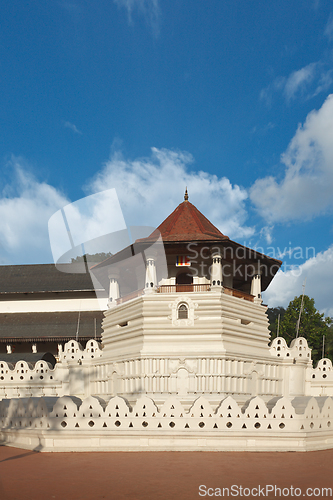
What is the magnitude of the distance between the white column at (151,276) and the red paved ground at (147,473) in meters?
9.02

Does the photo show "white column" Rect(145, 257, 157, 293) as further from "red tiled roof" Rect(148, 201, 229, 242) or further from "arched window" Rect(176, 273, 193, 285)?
"arched window" Rect(176, 273, 193, 285)

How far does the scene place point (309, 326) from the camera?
40.0m

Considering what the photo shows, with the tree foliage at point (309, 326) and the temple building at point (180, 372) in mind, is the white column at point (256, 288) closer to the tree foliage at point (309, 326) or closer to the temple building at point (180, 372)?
the temple building at point (180, 372)

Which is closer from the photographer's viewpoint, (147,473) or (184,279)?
(147,473)

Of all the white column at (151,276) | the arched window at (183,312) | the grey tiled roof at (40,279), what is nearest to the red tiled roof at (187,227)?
the white column at (151,276)

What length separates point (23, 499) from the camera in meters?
8.10

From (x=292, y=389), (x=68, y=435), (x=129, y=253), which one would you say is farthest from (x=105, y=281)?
(x=68, y=435)

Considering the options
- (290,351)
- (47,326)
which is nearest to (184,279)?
(290,351)

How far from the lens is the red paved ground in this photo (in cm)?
856

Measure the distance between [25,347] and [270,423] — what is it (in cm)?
2265

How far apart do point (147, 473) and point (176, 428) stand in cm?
280

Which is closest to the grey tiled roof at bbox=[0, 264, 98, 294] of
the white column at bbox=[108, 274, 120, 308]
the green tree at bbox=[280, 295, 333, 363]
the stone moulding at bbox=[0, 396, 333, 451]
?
the white column at bbox=[108, 274, 120, 308]

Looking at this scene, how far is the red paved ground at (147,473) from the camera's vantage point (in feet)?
28.1

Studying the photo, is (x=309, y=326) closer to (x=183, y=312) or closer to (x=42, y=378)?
(x=183, y=312)
